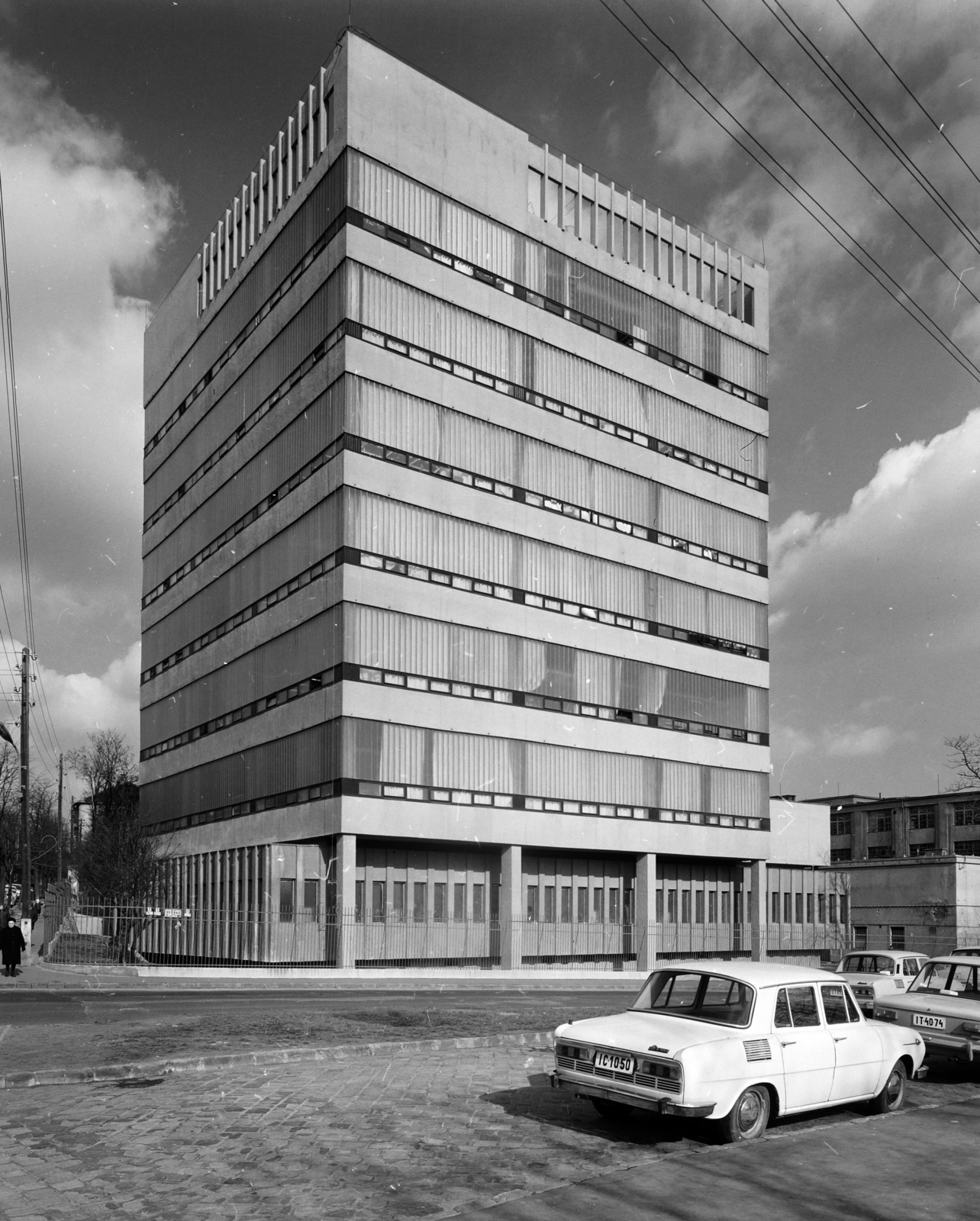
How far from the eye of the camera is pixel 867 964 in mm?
23531

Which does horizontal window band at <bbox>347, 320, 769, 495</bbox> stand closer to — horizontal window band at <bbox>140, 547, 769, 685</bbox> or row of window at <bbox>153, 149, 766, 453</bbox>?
row of window at <bbox>153, 149, 766, 453</bbox>

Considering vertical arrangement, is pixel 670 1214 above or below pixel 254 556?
below

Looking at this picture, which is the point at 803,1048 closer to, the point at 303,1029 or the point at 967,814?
the point at 303,1029

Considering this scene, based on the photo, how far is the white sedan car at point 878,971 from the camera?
2248cm

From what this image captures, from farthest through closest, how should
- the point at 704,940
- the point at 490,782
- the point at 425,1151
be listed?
the point at 704,940
the point at 490,782
the point at 425,1151

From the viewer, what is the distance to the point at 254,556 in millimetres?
51375

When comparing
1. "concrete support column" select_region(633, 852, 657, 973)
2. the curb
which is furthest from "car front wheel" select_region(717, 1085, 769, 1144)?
"concrete support column" select_region(633, 852, 657, 973)

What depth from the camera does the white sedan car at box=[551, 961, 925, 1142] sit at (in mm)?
10016

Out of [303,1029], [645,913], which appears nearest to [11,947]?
[303,1029]

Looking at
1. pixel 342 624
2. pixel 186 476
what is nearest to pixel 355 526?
pixel 342 624

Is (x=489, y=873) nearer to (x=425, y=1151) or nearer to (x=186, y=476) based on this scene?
(x=186, y=476)

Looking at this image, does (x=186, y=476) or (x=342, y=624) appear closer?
(x=342, y=624)

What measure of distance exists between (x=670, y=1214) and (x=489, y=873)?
39956mm

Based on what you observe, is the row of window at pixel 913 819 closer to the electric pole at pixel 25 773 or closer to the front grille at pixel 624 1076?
the electric pole at pixel 25 773
